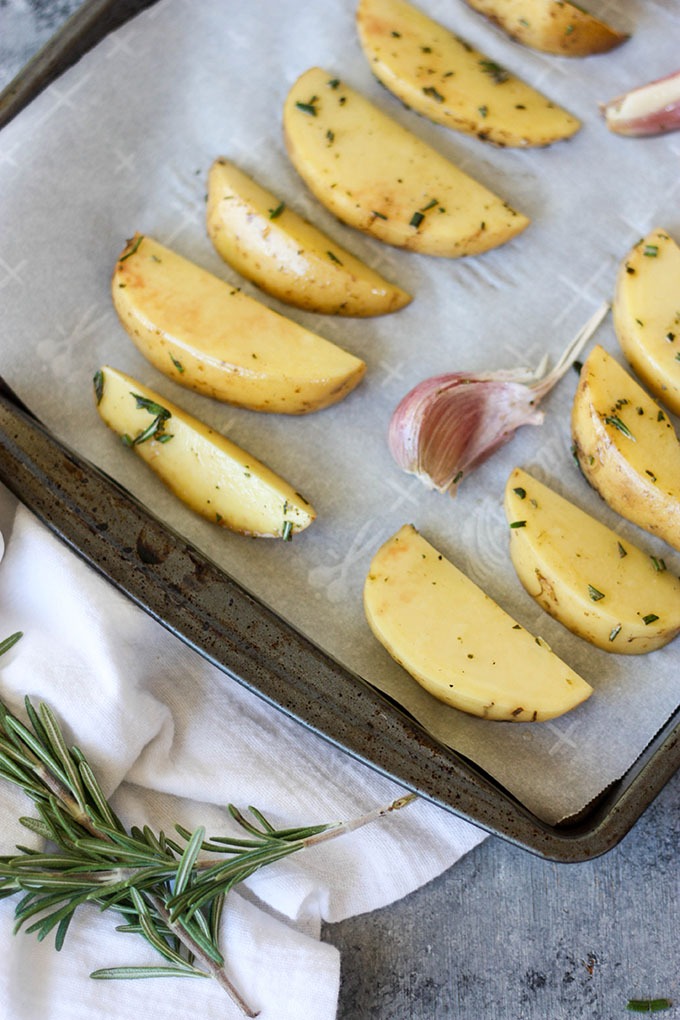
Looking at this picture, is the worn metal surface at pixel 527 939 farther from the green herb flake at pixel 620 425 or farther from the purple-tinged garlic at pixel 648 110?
the purple-tinged garlic at pixel 648 110

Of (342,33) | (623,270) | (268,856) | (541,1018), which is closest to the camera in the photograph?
(268,856)

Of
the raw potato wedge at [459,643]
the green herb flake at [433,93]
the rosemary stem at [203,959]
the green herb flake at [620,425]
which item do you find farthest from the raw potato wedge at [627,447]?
the rosemary stem at [203,959]

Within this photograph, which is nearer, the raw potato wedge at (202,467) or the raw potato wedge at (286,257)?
the raw potato wedge at (202,467)

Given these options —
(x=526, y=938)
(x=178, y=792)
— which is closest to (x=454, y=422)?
(x=178, y=792)

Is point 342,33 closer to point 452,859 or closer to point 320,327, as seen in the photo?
point 320,327

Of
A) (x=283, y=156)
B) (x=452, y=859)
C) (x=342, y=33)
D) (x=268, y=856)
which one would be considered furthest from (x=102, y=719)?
(x=342, y=33)

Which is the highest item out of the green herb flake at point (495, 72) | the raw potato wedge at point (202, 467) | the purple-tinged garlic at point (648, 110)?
the green herb flake at point (495, 72)

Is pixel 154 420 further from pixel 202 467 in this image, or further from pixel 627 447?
pixel 627 447
